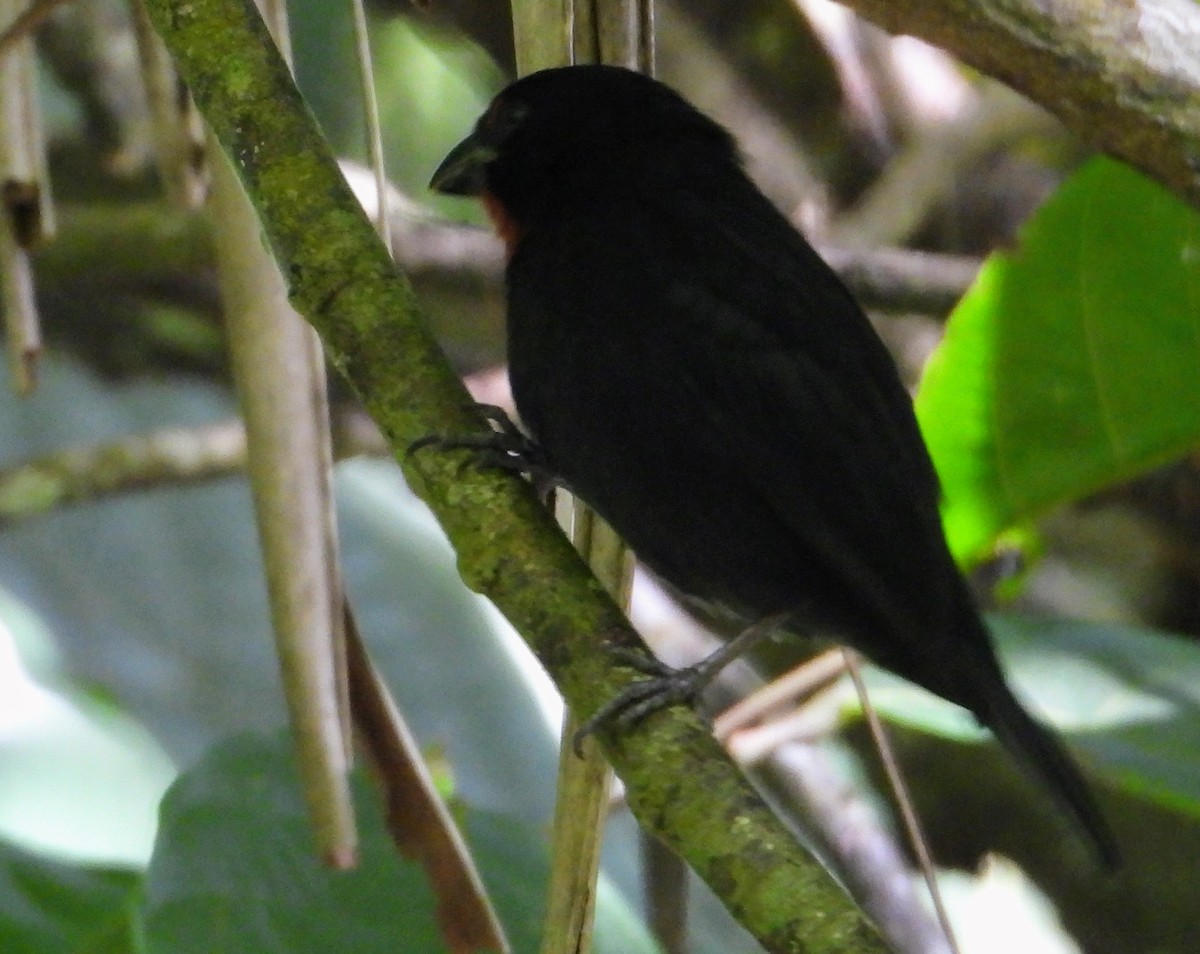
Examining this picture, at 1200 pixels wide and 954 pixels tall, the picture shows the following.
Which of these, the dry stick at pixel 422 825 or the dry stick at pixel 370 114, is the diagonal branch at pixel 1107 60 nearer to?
the dry stick at pixel 370 114

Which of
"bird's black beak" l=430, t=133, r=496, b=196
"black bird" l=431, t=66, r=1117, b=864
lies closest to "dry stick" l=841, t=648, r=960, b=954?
"black bird" l=431, t=66, r=1117, b=864

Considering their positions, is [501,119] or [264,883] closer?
[264,883]

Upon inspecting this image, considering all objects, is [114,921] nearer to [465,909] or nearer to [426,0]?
[465,909]

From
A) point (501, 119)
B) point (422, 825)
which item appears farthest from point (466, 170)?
point (422, 825)

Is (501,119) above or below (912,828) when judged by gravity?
above

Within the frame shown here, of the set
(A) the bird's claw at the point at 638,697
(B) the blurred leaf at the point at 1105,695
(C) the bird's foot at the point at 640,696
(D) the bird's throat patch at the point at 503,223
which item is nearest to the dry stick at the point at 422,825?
(C) the bird's foot at the point at 640,696

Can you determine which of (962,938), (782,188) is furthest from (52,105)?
(962,938)

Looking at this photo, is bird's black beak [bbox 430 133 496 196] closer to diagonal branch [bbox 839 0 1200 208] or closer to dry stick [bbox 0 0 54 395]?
dry stick [bbox 0 0 54 395]

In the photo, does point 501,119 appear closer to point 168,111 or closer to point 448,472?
point 168,111
